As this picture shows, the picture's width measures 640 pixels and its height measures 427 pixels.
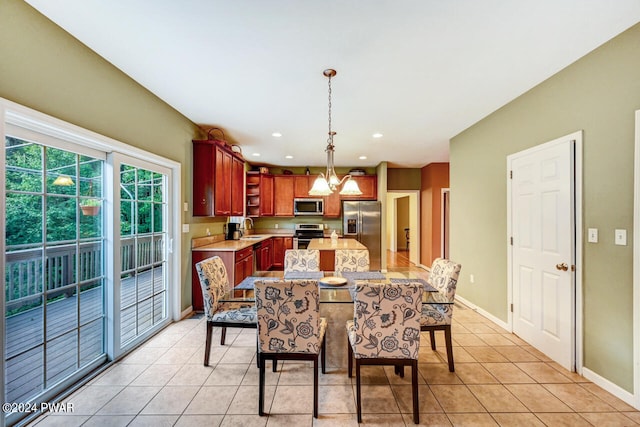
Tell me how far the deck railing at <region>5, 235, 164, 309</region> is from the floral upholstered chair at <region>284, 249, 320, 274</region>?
153 centimetres

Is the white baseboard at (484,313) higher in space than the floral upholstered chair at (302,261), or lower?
lower

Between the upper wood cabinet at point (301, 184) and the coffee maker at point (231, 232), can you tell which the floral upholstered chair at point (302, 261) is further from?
the upper wood cabinet at point (301, 184)

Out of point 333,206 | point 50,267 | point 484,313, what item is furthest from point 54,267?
point 333,206

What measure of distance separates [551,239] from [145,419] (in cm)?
345

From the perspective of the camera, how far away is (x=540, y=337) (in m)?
2.54

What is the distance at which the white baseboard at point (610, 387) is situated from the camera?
182cm

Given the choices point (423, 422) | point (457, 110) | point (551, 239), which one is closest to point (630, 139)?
point (551, 239)

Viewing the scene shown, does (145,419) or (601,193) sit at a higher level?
(601,193)

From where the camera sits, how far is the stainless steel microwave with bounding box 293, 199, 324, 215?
6.31 metres

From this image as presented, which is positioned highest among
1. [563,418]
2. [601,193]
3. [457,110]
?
[457,110]

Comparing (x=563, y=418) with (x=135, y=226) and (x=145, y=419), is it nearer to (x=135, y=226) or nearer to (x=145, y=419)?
(x=145, y=419)

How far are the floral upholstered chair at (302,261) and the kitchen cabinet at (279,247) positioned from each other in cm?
308

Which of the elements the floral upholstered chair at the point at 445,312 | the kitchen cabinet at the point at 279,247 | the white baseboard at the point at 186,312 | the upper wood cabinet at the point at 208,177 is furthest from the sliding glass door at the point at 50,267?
the kitchen cabinet at the point at 279,247

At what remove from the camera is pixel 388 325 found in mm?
1653
